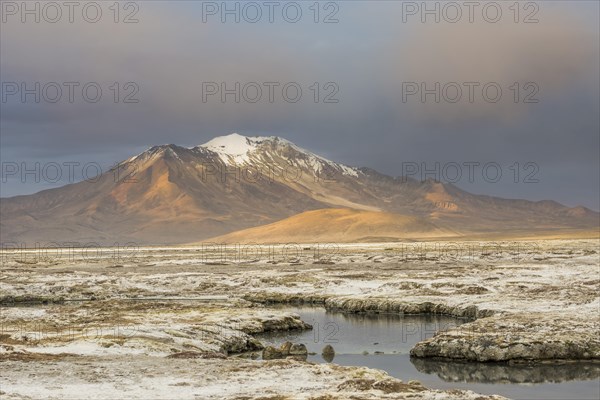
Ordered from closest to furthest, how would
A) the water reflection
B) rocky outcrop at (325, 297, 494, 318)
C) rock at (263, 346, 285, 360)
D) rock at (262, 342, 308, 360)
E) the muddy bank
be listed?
the muddy bank < the water reflection < rock at (263, 346, 285, 360) < rock at (262, 342, 308, 360) < rocky outcrop at (325, 297, 494, 318)

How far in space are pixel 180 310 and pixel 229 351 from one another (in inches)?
507

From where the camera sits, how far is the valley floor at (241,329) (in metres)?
23.8

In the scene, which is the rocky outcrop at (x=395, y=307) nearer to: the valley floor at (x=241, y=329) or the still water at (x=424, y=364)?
the valley floor at (x=241, y=329)

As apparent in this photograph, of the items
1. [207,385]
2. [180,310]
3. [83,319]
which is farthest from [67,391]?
[180,310]

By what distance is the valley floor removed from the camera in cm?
2375

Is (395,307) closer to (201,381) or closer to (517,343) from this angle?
(517,343)

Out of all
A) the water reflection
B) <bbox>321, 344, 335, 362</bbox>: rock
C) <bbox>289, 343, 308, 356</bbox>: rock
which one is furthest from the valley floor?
<bbox>321, 344, 335, 362</bbox>: rock

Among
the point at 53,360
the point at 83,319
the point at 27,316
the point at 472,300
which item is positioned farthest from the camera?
the point at 472,300

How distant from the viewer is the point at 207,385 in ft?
78.1

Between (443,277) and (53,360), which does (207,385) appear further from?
(443,277)

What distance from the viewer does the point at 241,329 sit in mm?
42562

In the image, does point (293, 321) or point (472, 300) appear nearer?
point (293, 321)

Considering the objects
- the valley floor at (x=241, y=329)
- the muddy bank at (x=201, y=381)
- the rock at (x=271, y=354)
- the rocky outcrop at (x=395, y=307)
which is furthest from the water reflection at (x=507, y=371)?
the rocky outcrop at (x=395, y=307)

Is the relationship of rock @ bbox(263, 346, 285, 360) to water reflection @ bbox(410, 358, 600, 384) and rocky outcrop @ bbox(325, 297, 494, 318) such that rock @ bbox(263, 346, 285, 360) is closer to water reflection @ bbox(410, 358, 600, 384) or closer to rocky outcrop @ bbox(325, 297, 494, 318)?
water reflection @ bbox(410, 358, 600, 384)
